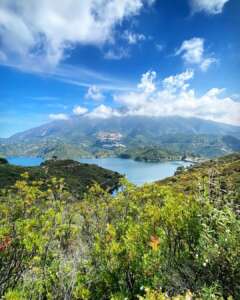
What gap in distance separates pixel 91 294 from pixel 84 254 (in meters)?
3.46

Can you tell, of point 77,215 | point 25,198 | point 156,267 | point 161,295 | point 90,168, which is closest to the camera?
point 161,295

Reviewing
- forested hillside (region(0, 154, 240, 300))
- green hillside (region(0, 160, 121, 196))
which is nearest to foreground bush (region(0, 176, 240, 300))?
forested hillside (region(0, 154, 240, 300))

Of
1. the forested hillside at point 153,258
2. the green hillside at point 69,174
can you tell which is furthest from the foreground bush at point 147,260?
the green hillside at point 69,174

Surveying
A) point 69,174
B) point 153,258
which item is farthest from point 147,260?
point 69,174

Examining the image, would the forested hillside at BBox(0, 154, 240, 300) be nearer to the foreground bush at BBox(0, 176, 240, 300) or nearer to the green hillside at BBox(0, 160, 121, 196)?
the foreground bush at BBox(0, 176, 240, 300)

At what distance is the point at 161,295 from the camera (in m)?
4.11

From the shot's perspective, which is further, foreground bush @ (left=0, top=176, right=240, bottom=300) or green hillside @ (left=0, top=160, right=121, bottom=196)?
green hillside @ (left=0, top=160, right=121, bottom=196)

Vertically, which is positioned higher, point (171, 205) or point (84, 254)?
point (171, 205)

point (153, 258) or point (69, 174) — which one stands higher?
point (153, 258)

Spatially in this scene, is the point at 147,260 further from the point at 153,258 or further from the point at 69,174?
the point at 69,174

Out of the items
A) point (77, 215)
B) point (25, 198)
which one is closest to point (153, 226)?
point (25, 198)

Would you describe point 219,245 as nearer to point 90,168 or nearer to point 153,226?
point 153,226

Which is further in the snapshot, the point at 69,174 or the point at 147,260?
the point at 69,174

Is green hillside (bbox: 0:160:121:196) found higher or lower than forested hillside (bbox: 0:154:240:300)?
lower
